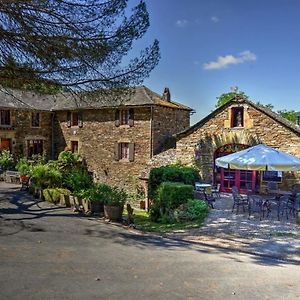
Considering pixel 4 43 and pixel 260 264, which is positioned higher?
pixel 4 43

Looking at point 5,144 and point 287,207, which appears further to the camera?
point 5,144

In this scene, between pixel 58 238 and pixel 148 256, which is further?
pixel 58 238

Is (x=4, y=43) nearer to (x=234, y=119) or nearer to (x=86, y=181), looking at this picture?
(x=86, y=181)

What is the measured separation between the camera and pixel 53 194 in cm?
1497

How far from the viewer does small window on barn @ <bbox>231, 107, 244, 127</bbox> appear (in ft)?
55.5

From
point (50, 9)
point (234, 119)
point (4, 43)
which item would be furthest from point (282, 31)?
point (4, 43)

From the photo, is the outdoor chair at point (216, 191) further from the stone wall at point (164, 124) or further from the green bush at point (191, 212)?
the stone wall at point (164, 124)

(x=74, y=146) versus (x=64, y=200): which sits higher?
(x=74, y=146)

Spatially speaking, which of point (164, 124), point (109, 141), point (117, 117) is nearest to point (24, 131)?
point (109, 141)

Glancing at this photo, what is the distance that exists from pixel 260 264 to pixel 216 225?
11.3ft

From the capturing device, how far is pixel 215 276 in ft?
21.6

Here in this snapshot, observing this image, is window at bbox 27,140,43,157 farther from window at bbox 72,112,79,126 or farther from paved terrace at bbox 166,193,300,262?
paved terrace at bbox 166,193,300,262

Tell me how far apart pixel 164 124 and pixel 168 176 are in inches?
336

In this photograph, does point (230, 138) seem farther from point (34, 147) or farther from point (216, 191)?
point (34, 147)
